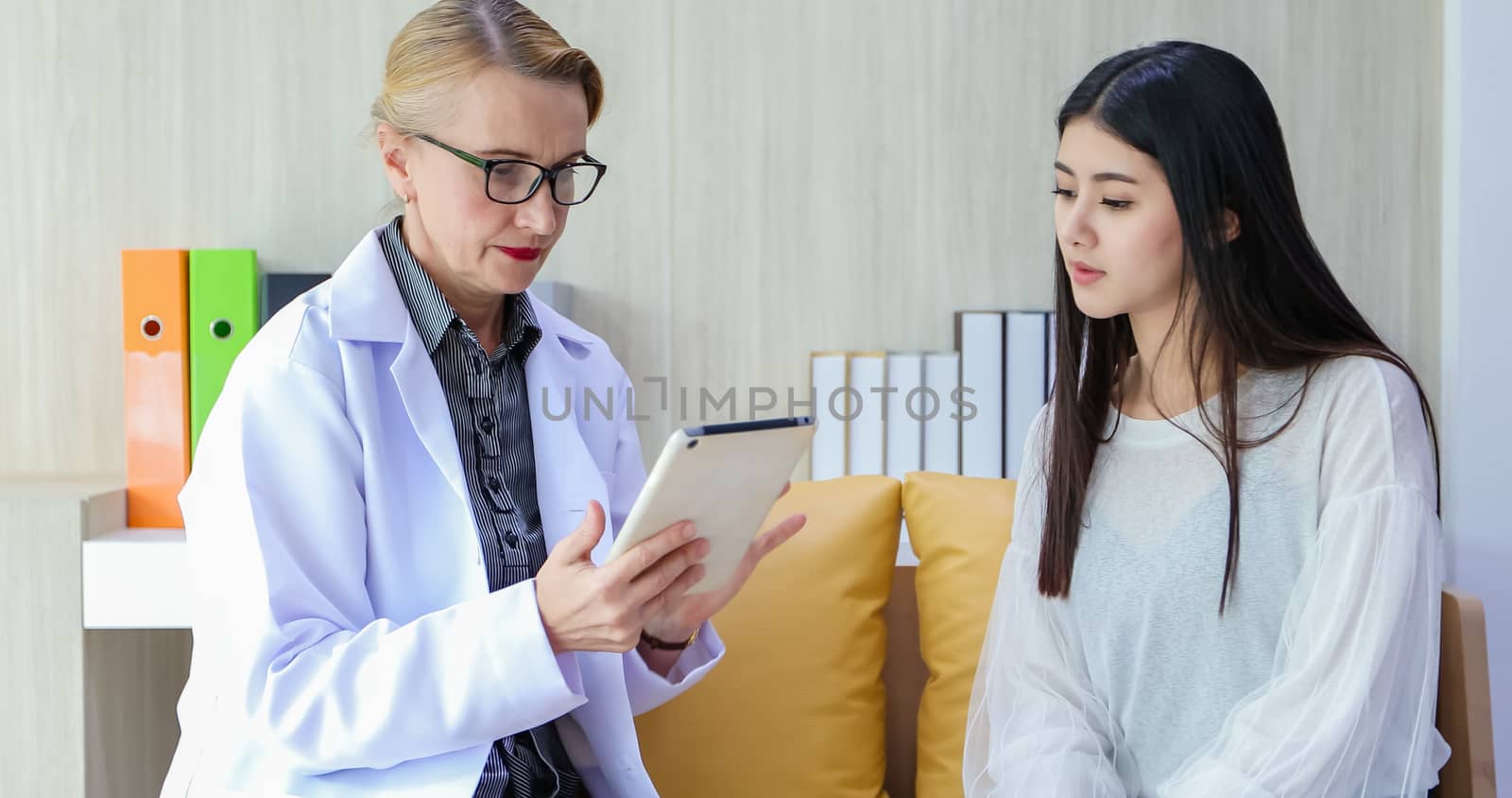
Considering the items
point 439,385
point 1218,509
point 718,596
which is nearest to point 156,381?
point 439,385

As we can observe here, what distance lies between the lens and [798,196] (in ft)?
6.81

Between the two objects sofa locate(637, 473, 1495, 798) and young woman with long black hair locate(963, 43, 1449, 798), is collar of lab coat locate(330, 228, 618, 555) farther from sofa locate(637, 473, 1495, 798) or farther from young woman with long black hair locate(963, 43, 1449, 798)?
young woman with long black hair locate(963, 43, 1449, 798)

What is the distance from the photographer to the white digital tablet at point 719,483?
0.99 m

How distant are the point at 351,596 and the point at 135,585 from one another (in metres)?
0.79

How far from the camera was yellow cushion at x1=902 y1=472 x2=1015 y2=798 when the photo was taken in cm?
167

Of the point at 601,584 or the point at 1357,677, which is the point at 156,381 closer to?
the point at 601,584

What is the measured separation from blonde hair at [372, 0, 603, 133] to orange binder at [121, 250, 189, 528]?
0.78 meters

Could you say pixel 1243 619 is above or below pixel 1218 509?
below

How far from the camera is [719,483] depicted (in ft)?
3.52

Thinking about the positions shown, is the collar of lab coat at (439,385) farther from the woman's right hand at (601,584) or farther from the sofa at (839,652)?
the sofa at (839,652)

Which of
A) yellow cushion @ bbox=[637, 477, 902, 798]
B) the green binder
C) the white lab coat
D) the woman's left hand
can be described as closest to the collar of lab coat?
the white lab coat

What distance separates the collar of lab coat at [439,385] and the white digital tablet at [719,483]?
0.21m

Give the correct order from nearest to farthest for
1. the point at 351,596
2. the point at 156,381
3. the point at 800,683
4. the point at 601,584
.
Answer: the point at 601,584
the point at 351,596
the point at 800,683
the point at 156,381

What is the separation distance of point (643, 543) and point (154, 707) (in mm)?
1341
